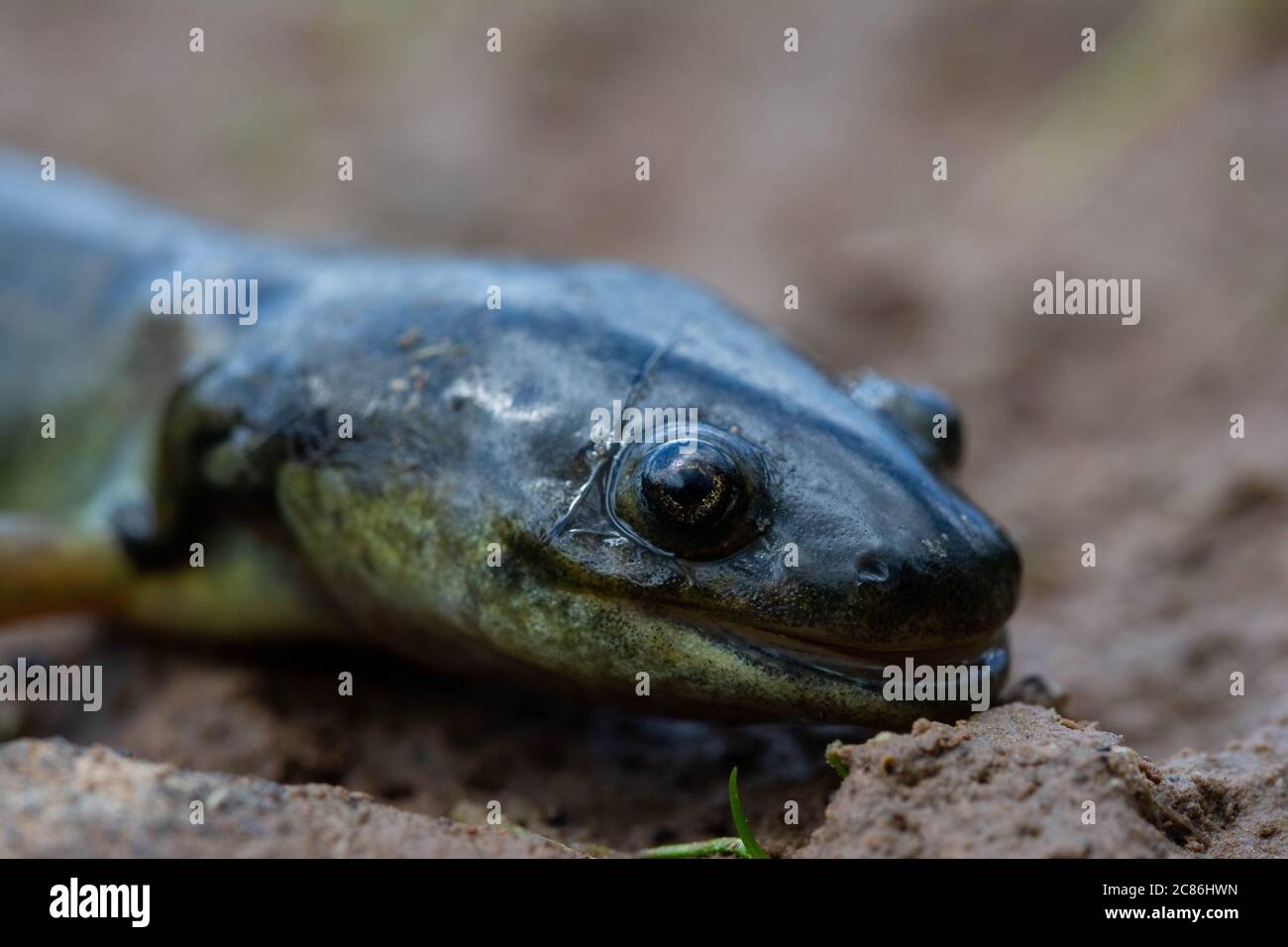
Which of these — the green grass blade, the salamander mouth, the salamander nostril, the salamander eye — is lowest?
the green grass blade

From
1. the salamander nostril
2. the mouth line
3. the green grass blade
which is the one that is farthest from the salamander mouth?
the green grass blade

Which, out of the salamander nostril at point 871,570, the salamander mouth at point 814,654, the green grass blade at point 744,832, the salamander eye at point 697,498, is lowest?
the green grass blade at point 744,832

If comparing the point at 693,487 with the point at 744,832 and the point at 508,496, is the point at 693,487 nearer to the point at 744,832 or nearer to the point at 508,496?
the point at 508,496

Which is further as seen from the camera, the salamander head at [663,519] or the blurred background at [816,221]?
the blurred background at [816,221]

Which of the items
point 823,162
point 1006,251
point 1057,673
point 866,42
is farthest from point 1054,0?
point 1057,673

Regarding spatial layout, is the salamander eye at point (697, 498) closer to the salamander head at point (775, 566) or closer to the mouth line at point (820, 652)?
the salamander head at point (775, 566)

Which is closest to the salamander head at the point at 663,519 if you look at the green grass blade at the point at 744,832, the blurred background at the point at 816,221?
the green grass blade at the point at 744,832

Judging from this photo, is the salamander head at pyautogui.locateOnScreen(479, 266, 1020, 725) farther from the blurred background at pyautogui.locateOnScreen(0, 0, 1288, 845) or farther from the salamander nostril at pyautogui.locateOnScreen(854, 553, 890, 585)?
the blurred background at pyautogui.locateOnScreen(0, 0, 1288, 845)
